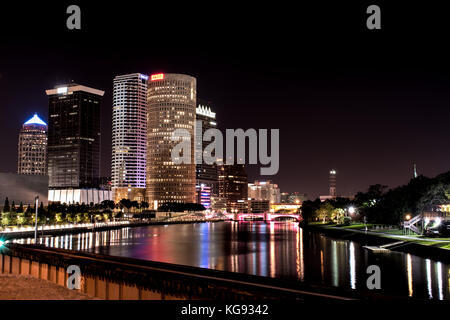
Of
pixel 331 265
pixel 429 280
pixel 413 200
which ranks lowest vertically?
pixel 331 265

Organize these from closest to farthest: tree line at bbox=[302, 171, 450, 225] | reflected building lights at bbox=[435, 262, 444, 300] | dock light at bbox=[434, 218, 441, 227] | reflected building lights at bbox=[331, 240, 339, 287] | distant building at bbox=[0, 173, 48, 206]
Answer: reflected building lights at bbox=[435, 262, 444, 300] < reflected building lights at bbox=[331, 240, 339, 287] < dock light at bbox=[434, 218, 441, 227] < tree line at bbox=[302, 171, 450, 225] < distant building at bbox=[0, 173, 48, 206]

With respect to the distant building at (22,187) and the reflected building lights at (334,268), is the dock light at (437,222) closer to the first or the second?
the reflected building lights at (334,268)

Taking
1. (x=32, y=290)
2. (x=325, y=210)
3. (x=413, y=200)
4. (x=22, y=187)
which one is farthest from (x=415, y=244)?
(x=22, y=187)

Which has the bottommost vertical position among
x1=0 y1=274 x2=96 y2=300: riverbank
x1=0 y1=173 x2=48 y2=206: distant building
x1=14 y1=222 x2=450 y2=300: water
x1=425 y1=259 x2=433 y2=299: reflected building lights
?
x1=14 y1=222 x2=450 y2=300: water

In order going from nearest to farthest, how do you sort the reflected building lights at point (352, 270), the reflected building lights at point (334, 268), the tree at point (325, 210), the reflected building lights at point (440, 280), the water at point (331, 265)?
the reflected building lights at point (440, 280) → the water at point (331, 265) → the reflected building lights at point (352, 270) → the reflected building lights at point (334, 268) → the tree at point (325, 210)

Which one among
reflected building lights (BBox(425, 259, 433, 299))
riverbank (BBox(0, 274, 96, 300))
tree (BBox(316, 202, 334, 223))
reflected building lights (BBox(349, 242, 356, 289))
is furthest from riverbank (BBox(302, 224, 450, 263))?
tree (BBox(316, 202, 334, 223))

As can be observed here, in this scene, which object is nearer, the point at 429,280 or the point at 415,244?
the point at 429,280

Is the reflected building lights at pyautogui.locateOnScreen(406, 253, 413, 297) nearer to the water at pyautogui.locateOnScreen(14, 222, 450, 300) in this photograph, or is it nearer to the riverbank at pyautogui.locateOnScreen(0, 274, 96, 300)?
the water at pyautogui.locateOnScreen(14, 222, 450, 300)

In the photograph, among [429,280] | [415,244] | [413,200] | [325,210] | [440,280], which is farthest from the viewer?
[325,210]

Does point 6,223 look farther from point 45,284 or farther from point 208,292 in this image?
point 208,292

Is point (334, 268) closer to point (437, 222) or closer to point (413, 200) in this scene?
point (437, 222)

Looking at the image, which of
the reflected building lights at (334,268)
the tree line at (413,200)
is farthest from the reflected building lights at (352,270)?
the tree line at (413,200)

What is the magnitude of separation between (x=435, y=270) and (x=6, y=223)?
111223mm

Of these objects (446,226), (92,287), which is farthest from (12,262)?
(446,226)
